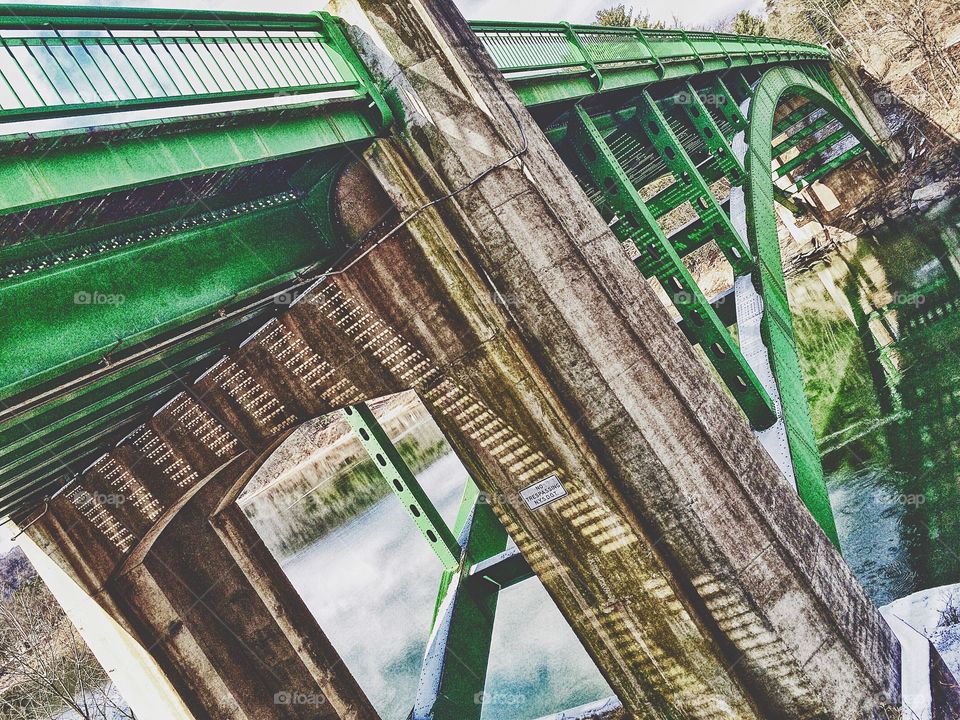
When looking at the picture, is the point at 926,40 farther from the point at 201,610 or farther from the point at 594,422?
the point at 201,610

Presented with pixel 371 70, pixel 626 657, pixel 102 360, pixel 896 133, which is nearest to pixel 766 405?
pixel 626 657

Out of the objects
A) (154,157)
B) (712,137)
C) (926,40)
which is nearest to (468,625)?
(154,157)

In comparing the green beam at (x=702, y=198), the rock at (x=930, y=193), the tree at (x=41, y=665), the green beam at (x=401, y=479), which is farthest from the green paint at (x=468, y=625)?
the rock at (x=930, y=193)

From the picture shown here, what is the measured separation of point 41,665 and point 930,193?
81.3 ft

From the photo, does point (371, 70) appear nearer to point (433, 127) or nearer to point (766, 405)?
point (433, 127)

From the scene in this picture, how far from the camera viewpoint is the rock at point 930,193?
18.0m

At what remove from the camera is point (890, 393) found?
13.7 m

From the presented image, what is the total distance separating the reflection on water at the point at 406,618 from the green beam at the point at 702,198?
24.4ft

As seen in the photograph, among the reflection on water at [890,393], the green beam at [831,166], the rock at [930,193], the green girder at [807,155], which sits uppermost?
the green girder at [807,155]

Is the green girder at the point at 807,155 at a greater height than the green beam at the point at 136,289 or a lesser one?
lesser

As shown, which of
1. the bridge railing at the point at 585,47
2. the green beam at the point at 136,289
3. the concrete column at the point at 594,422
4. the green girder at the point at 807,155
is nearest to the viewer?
the green beam at the point at 136,289

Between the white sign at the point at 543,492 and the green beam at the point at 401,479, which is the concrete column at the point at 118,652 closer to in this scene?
the green beam at the point at 401,479

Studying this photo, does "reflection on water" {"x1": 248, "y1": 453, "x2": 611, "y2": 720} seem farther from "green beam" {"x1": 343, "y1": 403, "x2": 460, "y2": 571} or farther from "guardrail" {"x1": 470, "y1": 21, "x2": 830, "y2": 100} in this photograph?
"guardrail" {"x1": 470, "y1": 21, "x2": 830, "y2": 100}

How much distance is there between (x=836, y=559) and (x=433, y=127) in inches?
175
